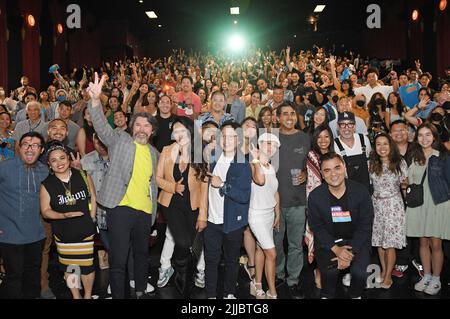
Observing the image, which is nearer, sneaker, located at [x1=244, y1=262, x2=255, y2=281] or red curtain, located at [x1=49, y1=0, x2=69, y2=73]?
sneaker, located at [x1=244, y1=262, x2=255, y2=281]

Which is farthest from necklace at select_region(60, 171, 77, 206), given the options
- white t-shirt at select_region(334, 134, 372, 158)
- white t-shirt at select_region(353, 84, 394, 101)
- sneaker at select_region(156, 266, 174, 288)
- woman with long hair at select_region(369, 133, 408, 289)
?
white t-shirt at select_region(353, 84, 394, 101)

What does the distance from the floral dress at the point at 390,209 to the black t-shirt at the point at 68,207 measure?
261cm

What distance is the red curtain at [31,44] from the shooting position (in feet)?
37.2

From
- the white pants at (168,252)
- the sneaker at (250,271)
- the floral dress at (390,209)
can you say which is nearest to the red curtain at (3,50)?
the white pants at (168,252)

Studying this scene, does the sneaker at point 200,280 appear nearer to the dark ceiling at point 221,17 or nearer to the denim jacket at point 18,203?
the denim jacket at point 18,203

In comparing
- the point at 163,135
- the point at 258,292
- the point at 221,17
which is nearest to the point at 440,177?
the point at 258,292

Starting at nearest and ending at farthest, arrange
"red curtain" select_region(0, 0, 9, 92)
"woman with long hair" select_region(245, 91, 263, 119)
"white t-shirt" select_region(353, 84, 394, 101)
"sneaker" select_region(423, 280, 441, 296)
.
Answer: "sneaker" select_region(423, 280, 441, 296) < "woman with long hair" select_region(245, 91, 263, 119) < "white t-shirt" select_region(353, 84, 394, 101) < "red curtain" select_region(0, 0, 9, 92)

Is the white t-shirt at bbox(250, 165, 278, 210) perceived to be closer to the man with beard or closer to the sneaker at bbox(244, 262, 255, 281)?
the sneaker at bbox(244, 262, 255, 281)

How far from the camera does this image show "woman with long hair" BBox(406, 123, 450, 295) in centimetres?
432

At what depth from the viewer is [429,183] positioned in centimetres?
436

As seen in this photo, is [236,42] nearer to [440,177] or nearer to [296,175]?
[296,175]

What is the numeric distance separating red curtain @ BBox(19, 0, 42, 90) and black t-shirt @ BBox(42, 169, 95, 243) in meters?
8.65

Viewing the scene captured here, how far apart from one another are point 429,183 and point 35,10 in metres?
10.9

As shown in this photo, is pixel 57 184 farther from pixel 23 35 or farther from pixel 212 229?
pixel 23 35
